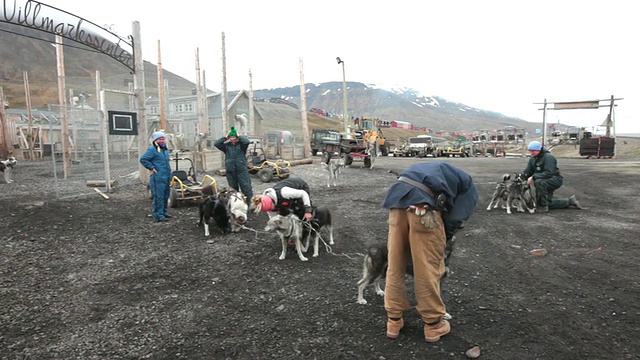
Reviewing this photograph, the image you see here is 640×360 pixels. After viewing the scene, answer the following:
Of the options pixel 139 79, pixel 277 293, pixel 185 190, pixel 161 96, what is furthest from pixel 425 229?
pixel 161 96

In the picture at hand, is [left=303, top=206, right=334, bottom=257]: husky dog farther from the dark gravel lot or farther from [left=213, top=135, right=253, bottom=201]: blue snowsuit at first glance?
[left=213, top=135, right=253, bottom=201]: blue snowsuit

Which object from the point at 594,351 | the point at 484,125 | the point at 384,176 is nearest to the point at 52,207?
the point at 594,351

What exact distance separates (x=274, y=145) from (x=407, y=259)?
874 inches

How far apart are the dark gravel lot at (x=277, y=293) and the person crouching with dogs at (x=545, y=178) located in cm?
98

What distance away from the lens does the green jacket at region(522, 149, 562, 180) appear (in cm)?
905

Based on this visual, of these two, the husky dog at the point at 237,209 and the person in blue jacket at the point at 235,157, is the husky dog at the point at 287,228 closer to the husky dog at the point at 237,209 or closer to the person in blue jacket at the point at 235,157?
the husky dog at the point at 237,209

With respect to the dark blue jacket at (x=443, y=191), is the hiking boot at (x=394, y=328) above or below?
below

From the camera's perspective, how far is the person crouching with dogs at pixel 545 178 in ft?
29.6

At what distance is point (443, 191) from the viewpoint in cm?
332

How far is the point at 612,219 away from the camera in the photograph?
26.8 feet

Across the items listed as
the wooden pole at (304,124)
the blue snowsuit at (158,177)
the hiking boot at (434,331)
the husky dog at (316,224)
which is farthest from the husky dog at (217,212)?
the wooden pole at (304,124)

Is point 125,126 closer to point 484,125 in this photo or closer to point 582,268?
point 582,268

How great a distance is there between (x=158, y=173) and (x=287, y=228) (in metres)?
3.90

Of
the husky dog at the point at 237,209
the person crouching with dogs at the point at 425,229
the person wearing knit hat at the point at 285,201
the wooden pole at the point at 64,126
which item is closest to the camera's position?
the person crouching with dogs at the point at 425,229
